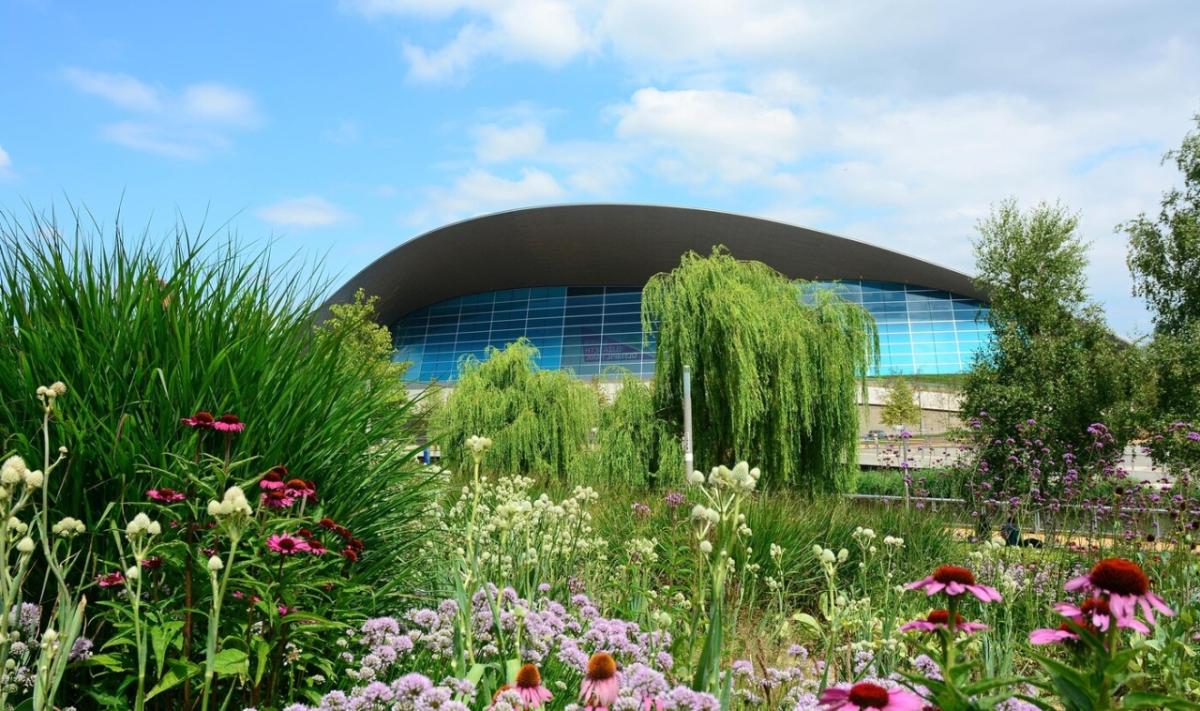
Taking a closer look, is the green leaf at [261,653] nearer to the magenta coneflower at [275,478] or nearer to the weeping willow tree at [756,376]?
the magenta coneflower at [275,478]

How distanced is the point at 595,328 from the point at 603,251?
15.1 feet

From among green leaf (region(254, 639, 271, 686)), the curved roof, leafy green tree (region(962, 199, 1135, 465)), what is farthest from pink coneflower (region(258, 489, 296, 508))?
the curved roof

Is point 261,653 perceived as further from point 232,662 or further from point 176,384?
point 176,384

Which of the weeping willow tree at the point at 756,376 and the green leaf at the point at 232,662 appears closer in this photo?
the green leaf at the point at 232,662

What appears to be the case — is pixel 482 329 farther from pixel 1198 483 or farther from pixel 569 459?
pixel 1198 483

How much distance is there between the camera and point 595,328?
49188 millimetres

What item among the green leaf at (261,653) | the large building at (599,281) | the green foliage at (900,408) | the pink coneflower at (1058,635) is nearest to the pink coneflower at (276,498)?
the green leaf at (261,653)

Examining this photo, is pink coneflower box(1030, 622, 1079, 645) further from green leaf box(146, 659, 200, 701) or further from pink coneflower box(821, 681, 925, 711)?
green leaf box(146, 659, 200, 701)

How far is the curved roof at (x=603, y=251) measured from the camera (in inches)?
1848

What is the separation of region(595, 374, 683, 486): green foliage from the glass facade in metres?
26.3

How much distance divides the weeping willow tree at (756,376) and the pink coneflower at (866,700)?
473 inches

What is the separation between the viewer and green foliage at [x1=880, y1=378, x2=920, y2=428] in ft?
121

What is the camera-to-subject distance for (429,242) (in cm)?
4809

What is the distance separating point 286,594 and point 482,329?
4964cm
